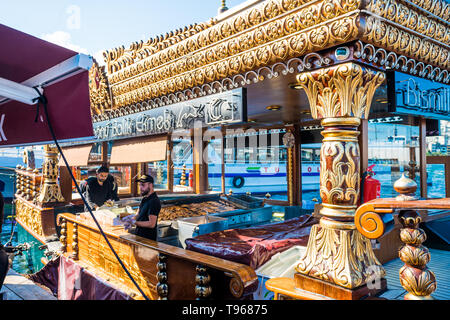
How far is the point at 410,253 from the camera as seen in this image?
1.61 meters

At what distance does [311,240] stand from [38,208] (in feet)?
32.0

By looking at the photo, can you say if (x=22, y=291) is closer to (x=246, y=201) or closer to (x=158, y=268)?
(x=158, y=268)

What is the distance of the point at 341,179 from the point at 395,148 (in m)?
5.13

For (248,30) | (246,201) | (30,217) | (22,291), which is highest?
(248,30)

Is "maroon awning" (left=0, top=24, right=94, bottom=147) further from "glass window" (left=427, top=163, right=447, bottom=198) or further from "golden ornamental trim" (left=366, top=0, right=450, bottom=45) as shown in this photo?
"glass window" (left=427, top=163, right=447, bottom=198)

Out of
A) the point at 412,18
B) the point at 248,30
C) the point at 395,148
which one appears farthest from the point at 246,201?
the point at 412,18

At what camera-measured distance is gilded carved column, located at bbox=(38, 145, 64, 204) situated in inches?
375

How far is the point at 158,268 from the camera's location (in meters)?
3.52

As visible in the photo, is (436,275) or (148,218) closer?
(436,275)

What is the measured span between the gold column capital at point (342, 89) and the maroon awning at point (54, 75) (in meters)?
1.96

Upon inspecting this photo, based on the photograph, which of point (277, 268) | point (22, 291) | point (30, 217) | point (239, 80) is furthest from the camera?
point (30, 217)

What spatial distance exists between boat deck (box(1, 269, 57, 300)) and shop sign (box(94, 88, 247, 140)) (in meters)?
2.79

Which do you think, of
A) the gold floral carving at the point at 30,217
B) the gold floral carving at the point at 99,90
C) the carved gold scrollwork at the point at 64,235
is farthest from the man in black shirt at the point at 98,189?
the gold floral carving at the point at 30,217

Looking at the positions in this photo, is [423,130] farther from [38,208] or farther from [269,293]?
[38,208]
